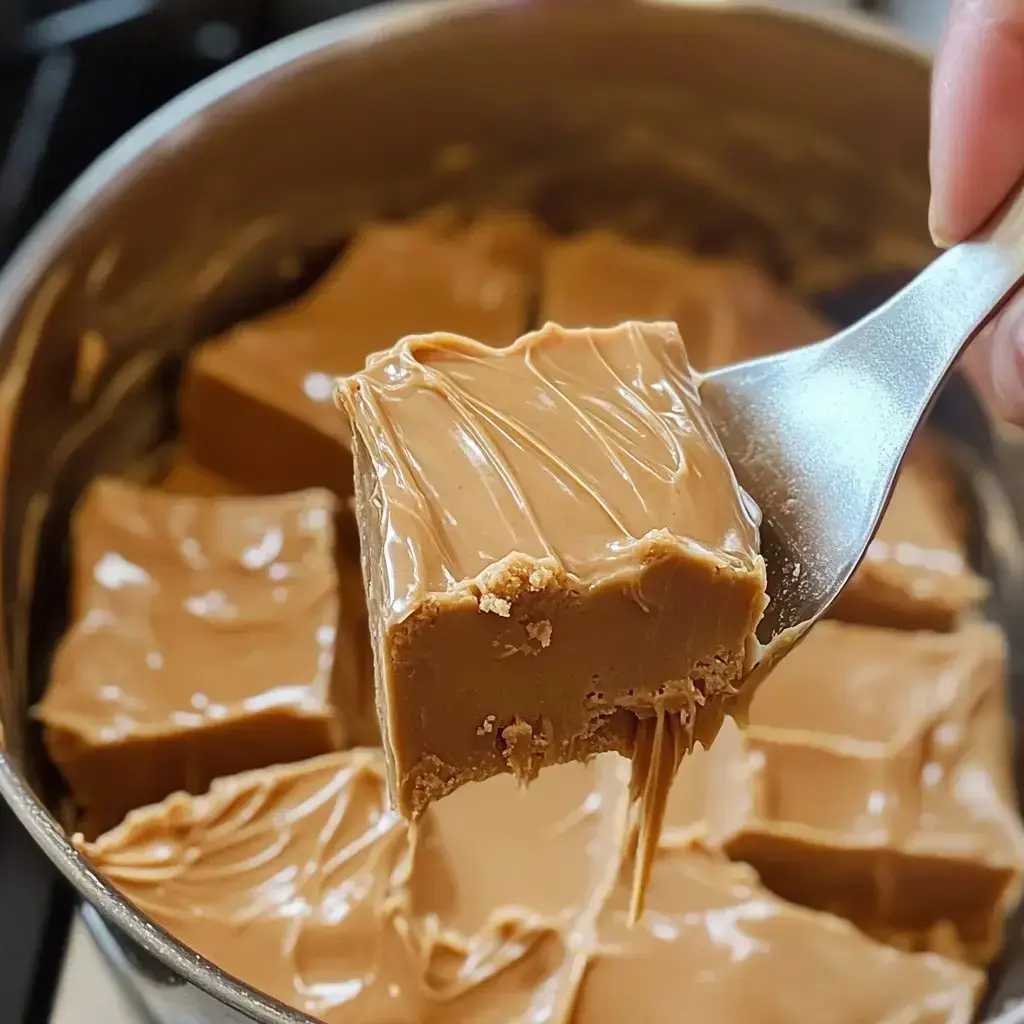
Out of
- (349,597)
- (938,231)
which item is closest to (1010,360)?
(938,231)

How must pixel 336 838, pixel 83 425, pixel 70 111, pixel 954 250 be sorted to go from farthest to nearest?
pixel 70 111 → pixel 83 425 → pixel 336 838 → pixel 954 250

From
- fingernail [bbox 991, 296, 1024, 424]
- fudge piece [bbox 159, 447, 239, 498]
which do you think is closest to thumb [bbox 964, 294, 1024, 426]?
fingernail [bbox 991, 296, 1024, 424]

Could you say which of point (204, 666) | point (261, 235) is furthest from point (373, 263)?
point (204, 666)

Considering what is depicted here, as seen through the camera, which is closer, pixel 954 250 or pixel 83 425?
pixel 954 250

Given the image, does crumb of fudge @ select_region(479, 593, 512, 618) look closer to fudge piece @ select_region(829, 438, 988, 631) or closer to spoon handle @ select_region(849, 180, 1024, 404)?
spoon handle @ select_region(849, 180, 1024, 404)

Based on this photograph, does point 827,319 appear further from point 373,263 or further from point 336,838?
point 336,838

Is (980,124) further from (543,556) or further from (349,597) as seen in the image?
(349,597)

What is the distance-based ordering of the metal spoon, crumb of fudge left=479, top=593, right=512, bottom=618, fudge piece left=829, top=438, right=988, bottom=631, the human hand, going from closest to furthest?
crumb of fudge left=479, top=593, right=512, bottom=618
the metal spoon
the human hand
fudge piece left=829, top=438, right=988, bottom=631
